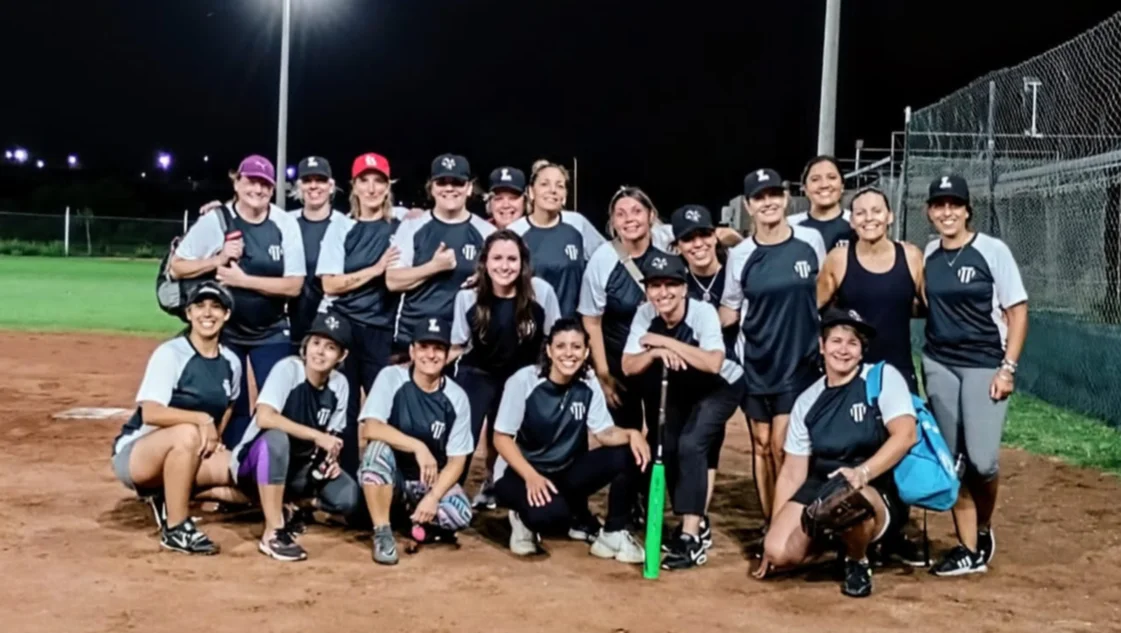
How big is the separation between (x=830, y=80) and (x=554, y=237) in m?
4.22

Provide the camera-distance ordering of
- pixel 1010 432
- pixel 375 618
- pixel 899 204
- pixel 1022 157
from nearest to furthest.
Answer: pixel 375 618 → pixel 1010 432 → pixel 1022 157 → pixel 899 204

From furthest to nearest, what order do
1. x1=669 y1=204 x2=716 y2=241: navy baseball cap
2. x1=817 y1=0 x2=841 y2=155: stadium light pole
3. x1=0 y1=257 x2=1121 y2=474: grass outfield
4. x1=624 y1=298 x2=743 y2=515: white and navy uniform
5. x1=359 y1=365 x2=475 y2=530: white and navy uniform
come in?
x1=817 y1=0 x2=841 y2=155: stadium light pole, x1=0 y1=257 x2=1121 y2=474: grass outfield, x1=669 y1=204 x2=716 y2=241: navy baseball cap, x1=359 y1=365 x2=475 y2=530: white and navy uniform, x1=624 y1=298 x2=743 y2=515: white and navy uniform

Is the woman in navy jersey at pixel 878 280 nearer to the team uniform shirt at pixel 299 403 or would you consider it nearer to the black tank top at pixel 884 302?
the black tank top at pixel 884 302

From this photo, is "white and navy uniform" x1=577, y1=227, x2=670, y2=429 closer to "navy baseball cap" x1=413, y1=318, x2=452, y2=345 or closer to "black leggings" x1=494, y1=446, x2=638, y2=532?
"black leggings" x1=494, y1=446, x2=638, y2=532

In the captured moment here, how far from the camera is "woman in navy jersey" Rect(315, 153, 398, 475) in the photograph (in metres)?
6.33

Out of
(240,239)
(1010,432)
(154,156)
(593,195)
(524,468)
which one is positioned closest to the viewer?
(524,468)

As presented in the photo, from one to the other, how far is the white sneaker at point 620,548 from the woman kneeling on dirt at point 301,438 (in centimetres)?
120

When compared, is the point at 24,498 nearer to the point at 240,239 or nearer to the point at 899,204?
the point at 240,239

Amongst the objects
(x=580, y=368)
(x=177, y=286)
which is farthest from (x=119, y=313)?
(x=580, y=368)

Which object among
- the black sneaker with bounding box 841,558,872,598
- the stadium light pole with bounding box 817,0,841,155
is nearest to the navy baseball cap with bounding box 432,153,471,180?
the black sneaker with bounding box 841,558,872,598

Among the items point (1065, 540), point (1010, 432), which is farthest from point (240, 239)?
point (1010, 432)

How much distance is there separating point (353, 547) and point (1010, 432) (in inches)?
230

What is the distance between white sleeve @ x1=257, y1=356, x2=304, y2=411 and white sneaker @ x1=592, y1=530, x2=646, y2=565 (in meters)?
1.66

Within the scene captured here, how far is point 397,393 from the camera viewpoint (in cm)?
578
